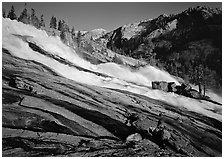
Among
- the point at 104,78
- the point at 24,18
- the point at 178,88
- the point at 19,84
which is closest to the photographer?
the point at 19,84

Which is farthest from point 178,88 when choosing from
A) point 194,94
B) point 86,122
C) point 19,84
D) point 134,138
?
point 19,84

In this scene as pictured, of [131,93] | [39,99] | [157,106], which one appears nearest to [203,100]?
[157,106]

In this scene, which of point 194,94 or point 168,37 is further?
point 168,37

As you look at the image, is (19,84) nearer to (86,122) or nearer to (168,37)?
(86,122)

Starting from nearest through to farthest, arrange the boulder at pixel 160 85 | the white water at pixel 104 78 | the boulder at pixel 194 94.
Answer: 1. the white water at pixel 104 78
2. the boulder at pixel 194 94
3. the boulder at pixel 160 85

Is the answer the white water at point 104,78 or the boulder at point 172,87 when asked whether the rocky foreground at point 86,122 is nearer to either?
the white water at point 104,78

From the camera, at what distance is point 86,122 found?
32.1 feet

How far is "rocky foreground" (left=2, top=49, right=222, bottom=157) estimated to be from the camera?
8875mm

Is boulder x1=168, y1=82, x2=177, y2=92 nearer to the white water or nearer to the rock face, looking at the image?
the rock face

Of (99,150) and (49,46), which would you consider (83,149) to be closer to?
(99,150)

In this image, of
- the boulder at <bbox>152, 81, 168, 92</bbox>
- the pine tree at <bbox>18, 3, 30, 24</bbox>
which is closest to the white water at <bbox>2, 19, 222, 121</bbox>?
the boulder at <bbox>152, 81, 168, 92</bbox>

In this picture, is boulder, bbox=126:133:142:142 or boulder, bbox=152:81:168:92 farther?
boulder, bbox=152:81:168:92

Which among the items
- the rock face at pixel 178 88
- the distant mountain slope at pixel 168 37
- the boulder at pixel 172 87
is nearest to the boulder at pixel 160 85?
the rock face at pixel 178 88

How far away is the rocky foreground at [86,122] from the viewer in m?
8.88
